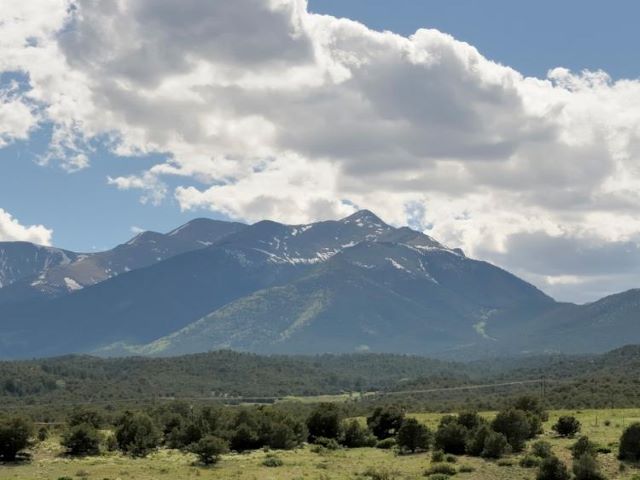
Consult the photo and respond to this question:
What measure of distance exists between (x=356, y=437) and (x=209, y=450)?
2550cm

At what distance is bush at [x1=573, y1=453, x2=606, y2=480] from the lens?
69562mm

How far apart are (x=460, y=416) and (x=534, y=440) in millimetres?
9657

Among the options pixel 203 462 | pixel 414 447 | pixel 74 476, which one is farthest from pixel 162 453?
pixel 414 447

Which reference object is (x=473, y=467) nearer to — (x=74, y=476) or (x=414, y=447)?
(x=414, y=447)

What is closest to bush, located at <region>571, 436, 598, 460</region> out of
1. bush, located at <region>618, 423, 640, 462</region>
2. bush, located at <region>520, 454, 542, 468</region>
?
bush, located at <region>618, 423, 640, 462</region>

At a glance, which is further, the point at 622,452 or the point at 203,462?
the point at 203,462

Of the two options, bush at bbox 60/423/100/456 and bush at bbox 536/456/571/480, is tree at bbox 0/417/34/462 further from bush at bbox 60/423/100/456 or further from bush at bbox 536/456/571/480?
bush at bbox 536/456/571/480

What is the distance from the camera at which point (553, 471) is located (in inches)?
2798

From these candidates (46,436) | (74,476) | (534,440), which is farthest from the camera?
(46,436)

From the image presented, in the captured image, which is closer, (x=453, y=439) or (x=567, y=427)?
(x=453, y=439)

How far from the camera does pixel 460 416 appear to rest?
101 meters

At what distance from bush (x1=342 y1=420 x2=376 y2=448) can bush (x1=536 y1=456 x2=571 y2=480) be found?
36.8m

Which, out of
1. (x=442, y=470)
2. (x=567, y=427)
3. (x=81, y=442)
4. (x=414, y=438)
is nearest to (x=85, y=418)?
(x=81, y=442)

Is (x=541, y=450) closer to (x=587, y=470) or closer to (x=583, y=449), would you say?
(x=583, y=449)
